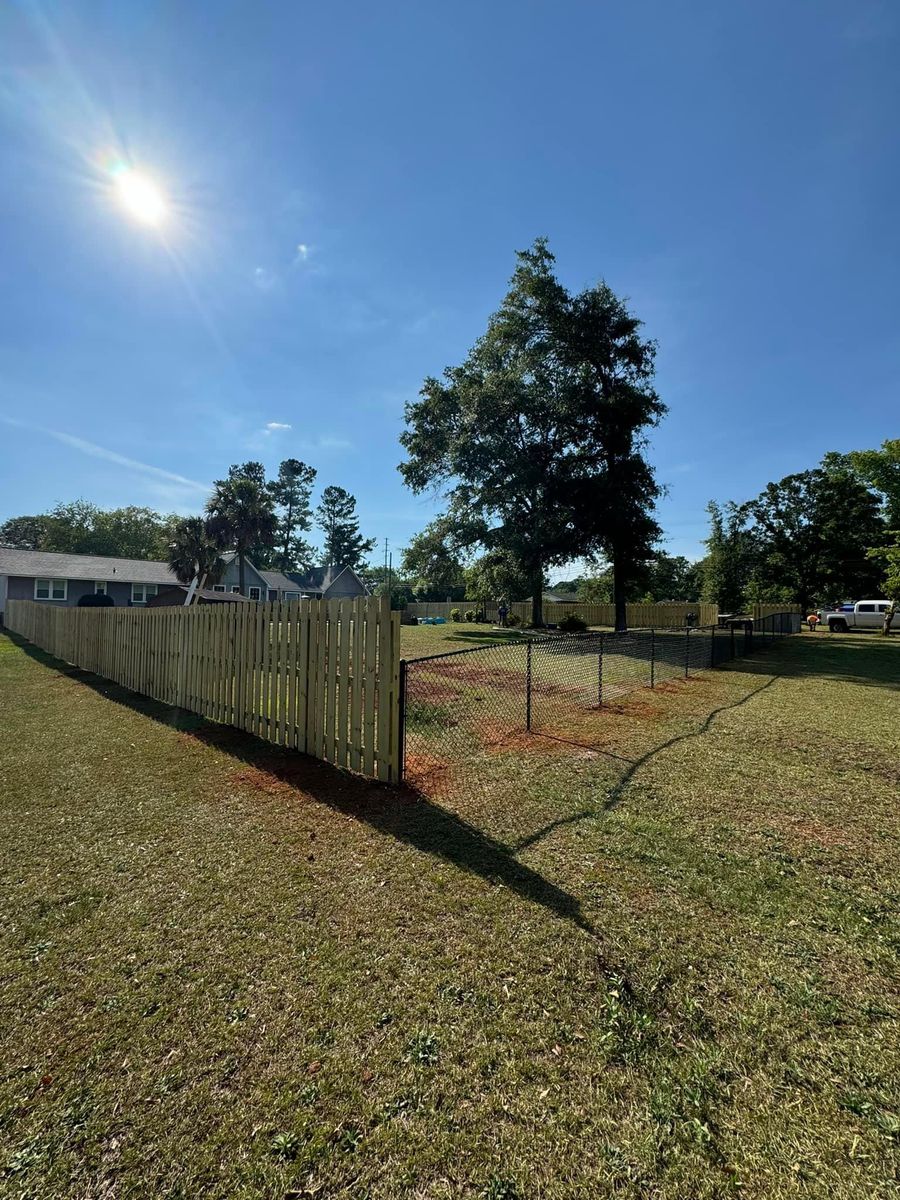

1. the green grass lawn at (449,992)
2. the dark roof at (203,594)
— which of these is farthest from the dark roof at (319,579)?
the green grass lawn at (449,992)

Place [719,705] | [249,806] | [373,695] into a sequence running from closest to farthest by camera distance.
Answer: [249,806] < [373,695] < [719,705]

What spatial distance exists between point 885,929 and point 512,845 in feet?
6.49

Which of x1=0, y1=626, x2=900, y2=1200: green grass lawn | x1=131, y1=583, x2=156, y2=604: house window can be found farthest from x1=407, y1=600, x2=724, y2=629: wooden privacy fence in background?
x1=0, y1=626, x2=900, y2=1200: green grass lawn

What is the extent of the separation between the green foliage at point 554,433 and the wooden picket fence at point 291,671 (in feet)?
50.7

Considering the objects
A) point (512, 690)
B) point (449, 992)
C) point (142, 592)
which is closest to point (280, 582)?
point (142, 592)

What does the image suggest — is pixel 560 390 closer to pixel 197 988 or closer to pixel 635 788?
pixel 635 788

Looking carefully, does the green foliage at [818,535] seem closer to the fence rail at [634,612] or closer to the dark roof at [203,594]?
the fence rail at [634,612]

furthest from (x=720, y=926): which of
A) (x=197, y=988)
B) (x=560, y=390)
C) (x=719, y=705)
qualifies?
(x=560, y=390)

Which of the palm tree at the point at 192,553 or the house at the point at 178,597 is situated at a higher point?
the palm tree at the point at 192,553

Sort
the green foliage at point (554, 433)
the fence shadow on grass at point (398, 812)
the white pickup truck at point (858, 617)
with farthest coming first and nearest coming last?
the white pickup truck at point (858, 617) → the green foliage at point (554, 433) → the fence shadow on grass at point (398, 812)

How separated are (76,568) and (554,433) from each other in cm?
2761

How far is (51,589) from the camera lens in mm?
28016

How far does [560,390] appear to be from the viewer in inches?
826

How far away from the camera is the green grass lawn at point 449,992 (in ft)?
4.92
